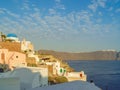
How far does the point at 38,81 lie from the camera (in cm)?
2483

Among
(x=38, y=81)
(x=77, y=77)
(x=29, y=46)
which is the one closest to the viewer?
(x=38, y=81)

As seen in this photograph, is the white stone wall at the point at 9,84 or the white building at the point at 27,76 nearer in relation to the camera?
the white stone wall at the point at 9,84

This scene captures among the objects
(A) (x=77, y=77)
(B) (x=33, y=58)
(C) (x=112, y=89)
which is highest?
(B) (x=33, y=58)

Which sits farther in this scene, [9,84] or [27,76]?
[27,76]

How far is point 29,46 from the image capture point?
54.7 metres

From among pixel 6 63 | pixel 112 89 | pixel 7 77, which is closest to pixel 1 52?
pixel 6 63

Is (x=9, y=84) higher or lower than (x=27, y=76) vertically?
lower

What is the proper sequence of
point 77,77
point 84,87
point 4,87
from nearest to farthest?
point 84,87
point 4,87
point 77,77

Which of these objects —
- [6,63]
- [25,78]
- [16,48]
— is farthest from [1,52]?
[25,78]

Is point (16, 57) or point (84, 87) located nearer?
point (84, 87)

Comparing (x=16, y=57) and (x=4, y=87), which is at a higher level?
(x=16, y=57)

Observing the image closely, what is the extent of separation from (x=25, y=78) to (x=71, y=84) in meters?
12.6

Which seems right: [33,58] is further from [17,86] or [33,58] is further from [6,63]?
[17,86]

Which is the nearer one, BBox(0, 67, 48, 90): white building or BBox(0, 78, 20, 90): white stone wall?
BBox(0, 78, 20, 90): white stone wall
